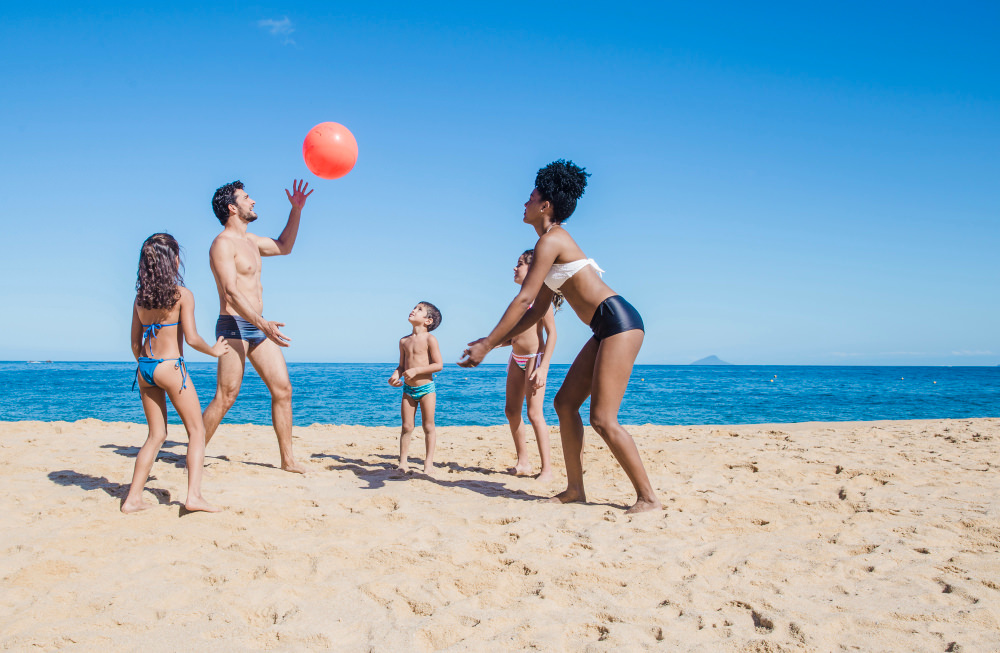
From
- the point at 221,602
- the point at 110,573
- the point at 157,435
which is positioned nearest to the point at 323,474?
the point at 157,435

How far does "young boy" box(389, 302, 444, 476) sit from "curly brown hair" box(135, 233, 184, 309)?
1.98 m

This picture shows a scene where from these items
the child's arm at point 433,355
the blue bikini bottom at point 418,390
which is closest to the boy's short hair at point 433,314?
the child's arm at point 433,355

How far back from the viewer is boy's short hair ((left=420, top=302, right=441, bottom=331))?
240 inches

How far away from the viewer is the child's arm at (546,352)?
5.13m

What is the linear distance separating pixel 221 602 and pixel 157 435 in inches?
73.3

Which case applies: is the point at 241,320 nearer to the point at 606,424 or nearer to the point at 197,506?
the point at 197,506

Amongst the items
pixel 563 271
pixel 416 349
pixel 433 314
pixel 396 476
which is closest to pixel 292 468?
pixel 396 476

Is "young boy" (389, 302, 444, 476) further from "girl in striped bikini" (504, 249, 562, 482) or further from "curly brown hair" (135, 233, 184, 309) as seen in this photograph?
"curly brown hair" (135, 233, 184, 309)

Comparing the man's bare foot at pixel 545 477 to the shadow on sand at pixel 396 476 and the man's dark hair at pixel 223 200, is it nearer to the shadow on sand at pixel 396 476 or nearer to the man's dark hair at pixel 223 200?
the shadow on sand at pixel 396 476

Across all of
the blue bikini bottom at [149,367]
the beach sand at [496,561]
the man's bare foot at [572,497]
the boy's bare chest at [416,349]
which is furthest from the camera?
the boy's bare chest at [416,349]

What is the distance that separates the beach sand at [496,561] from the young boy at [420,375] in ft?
1.39

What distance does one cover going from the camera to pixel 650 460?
20.1 ft

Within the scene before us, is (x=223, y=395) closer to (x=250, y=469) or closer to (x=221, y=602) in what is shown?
(x=250, y=469)

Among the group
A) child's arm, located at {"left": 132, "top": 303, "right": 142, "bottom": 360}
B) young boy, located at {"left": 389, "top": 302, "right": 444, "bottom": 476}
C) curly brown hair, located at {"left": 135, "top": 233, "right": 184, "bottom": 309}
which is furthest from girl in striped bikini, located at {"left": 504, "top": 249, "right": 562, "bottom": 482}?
child's arm, located at {"left": 132, "top": 303, "right": 142, "bottom": 360}
